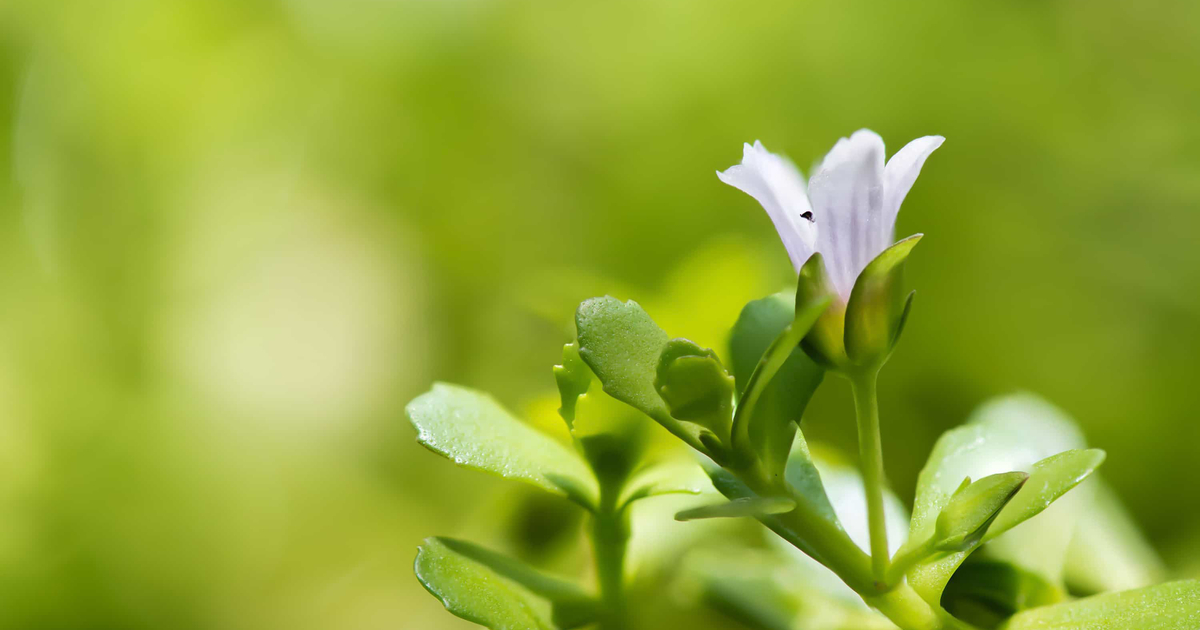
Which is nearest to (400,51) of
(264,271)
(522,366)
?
(264,271)

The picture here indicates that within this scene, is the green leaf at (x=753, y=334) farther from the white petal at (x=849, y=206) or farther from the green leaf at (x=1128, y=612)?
the green leaf at (x=1128, y=612)

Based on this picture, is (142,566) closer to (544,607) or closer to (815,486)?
(544,607)

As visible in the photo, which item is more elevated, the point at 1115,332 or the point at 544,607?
the point at 1115,332

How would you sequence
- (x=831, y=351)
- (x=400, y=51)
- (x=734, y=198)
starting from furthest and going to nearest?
(x=400, y=51) → (x=734, y=198) → (x=831, y=351)

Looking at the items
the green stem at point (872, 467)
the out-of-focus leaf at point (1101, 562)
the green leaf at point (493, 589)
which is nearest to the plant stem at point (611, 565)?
the green leaf at point (493, 589)

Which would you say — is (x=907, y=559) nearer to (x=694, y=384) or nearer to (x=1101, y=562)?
(x=694, y=384)

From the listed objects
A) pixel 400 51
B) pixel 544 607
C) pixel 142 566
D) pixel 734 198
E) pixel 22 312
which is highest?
pixel 400 51

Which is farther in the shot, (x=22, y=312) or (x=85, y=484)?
(x=22, y=312)

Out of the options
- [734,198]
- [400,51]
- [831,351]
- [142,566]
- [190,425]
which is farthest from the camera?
[400,51]
